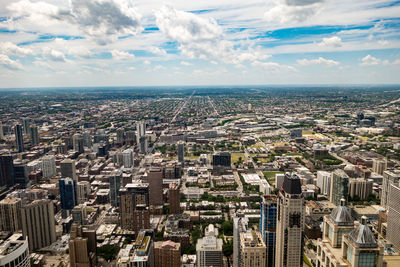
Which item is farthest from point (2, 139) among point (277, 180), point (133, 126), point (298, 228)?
point (298, 228)

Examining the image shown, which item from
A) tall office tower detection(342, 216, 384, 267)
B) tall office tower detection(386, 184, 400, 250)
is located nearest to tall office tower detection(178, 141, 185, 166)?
A: tall office tower detection(386, 184, 400, 250)

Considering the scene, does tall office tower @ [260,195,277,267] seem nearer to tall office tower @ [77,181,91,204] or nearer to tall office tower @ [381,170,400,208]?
tall office tower @ [381,170,400,208]

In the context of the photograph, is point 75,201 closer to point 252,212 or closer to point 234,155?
point 252,212

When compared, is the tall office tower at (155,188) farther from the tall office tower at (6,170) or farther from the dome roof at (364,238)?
the dome roof at (364,238)

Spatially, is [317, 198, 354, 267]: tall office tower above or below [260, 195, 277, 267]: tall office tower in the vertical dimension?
above

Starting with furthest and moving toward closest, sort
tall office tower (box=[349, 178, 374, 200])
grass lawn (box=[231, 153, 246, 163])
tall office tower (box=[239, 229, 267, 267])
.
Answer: grass lawn (box=[231, 153, 246, 163]) → tall office tower (box=[349, 178, 374, 200]) → tall office tower (box=[239, 229, 267, 267])

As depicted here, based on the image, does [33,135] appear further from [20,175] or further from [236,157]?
[236,157]

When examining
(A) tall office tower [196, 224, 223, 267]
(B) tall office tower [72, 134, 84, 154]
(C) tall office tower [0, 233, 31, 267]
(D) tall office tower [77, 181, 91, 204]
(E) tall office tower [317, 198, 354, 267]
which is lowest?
(D) tall office tower [77, 181, 91, 204]
